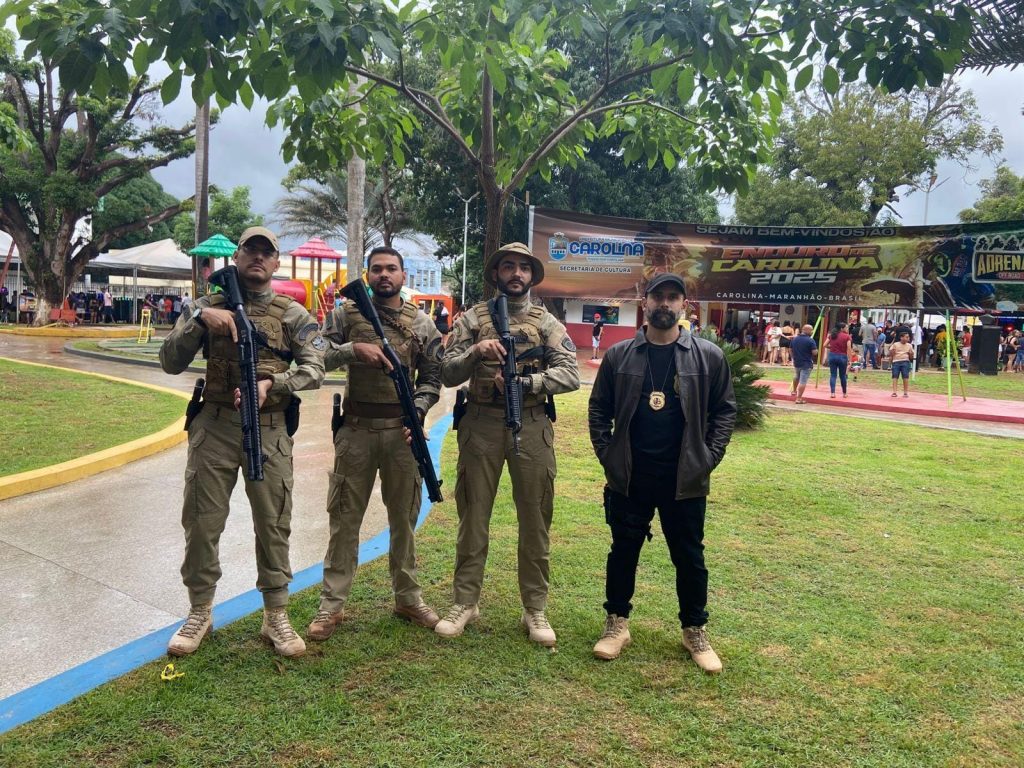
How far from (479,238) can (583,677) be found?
87.6 ft

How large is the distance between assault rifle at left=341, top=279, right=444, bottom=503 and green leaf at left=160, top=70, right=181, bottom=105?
1216mm

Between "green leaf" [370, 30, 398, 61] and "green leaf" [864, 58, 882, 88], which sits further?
"green leaf" [864, 58, 882, 88]

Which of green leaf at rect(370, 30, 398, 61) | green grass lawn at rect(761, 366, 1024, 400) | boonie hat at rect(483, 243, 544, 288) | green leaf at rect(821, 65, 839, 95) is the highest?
green leaf at rect(821, 65, 839, 95)

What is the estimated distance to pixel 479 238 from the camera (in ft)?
94.9

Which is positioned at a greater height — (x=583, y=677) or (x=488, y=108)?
(x=488, y=108)

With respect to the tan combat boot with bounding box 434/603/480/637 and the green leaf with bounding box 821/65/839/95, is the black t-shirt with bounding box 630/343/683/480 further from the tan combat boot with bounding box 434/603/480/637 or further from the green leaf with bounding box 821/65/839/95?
the green leaf with bounding box 821/65/839/95

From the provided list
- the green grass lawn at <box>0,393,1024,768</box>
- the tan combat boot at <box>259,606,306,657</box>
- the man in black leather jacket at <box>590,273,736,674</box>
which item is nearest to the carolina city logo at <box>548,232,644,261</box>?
the green grass lawn at <box>0,393,1024,768</box>

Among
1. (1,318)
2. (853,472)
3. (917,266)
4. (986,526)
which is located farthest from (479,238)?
(986,526)

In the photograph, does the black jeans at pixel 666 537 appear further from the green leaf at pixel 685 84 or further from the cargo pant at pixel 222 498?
the green leaf at pixel 685 84

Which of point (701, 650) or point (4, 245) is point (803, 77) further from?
point (4, 245)

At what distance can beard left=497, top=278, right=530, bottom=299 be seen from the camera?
3.62 m

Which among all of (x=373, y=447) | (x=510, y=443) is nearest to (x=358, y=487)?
(x=373, y=447)

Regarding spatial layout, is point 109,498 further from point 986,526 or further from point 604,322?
point 604,322

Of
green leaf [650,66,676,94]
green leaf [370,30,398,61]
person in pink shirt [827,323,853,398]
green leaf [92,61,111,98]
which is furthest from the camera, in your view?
person in pink shirt [827,323,853,398]
